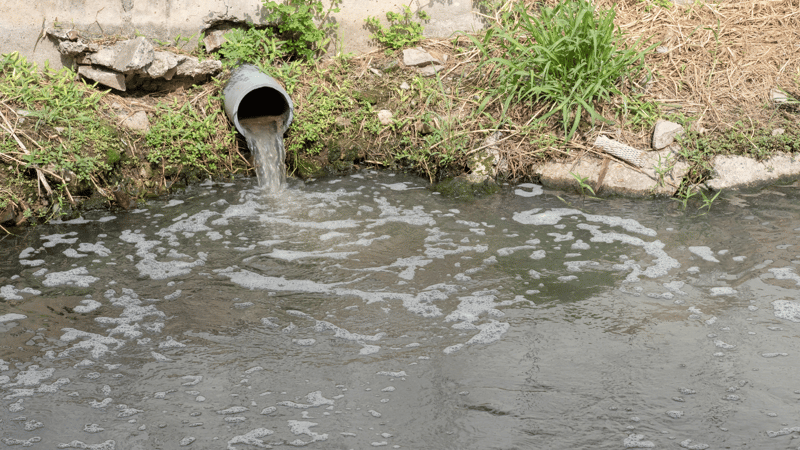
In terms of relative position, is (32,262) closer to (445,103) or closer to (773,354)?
(445,103)

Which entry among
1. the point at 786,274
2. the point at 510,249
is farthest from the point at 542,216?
the point at 786,274

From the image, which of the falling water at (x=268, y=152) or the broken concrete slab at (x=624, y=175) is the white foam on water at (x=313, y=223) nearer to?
the falling water at (x=268, y=152)

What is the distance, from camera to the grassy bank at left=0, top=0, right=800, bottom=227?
501 centimetres

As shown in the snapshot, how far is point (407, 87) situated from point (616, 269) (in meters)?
2.73

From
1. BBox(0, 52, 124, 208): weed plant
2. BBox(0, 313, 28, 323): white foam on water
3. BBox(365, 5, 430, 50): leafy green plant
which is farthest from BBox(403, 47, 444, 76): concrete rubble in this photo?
BBox(0, 313, 28, 323): white foam on water

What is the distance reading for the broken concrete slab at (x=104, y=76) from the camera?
18.0 ft

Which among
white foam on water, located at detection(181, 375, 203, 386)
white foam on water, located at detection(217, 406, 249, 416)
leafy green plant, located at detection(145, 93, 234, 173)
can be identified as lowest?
white foam on water, located at detection(217, 406, 249, 416)

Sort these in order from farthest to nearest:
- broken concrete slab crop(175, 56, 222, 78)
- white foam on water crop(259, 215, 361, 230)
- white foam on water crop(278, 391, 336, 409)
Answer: broken concrete slab crop(175, 56, 222, 78) → white foam on water crop(259, 215, 361, 230) → white foam on water crop(278, 391, 336, 409)

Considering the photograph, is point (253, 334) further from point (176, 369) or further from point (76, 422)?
point (76, 422)

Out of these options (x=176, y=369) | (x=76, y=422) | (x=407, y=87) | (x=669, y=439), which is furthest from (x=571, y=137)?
(x=76, y=422)

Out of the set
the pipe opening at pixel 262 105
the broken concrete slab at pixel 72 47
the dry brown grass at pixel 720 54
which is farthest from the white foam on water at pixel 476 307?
the broken concrete slab at pixel 72 47

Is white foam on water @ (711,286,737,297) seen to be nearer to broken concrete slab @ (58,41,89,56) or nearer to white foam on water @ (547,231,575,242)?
white foam on water @ (547,231,575,242)

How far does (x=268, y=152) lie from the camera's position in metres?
5.39

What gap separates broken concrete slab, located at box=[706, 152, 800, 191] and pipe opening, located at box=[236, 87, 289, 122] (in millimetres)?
3571
